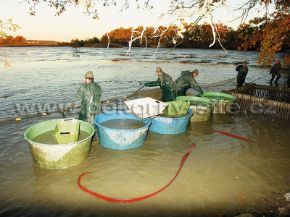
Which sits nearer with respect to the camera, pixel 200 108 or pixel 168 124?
pixel 168 124

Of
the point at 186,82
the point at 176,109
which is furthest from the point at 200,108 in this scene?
the point at 186,82

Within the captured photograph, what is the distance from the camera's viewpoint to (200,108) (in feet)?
31.3

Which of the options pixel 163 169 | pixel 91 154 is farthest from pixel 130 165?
pixel 91 154

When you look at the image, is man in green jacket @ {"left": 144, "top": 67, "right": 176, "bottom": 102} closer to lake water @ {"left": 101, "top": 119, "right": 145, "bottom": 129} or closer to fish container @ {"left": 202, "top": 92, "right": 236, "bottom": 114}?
fish container @ {"left": 202, "top": 92, "right": 236, "bottom": 114}

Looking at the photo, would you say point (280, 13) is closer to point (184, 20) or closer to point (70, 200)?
point (184, 20)

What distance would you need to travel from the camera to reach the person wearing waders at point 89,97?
723 centimetres

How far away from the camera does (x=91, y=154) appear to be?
6887 mm

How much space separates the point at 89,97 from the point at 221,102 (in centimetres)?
599

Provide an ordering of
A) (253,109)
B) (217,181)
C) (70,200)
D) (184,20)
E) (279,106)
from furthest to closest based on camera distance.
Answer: (253,109) → (279,106) → (217,181) → (70,200) → (184,20)

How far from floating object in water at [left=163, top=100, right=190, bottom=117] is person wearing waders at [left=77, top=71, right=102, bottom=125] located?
266 centimetres

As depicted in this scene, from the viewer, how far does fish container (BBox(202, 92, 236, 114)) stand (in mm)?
10486

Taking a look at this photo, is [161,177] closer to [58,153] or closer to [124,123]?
[58,153]

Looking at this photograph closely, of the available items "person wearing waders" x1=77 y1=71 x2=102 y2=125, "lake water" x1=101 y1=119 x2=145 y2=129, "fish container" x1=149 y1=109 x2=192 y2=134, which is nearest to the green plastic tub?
"fish container" x1=149 y1=109 x2=192 y2=134

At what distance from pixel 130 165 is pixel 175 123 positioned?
2.58 m
